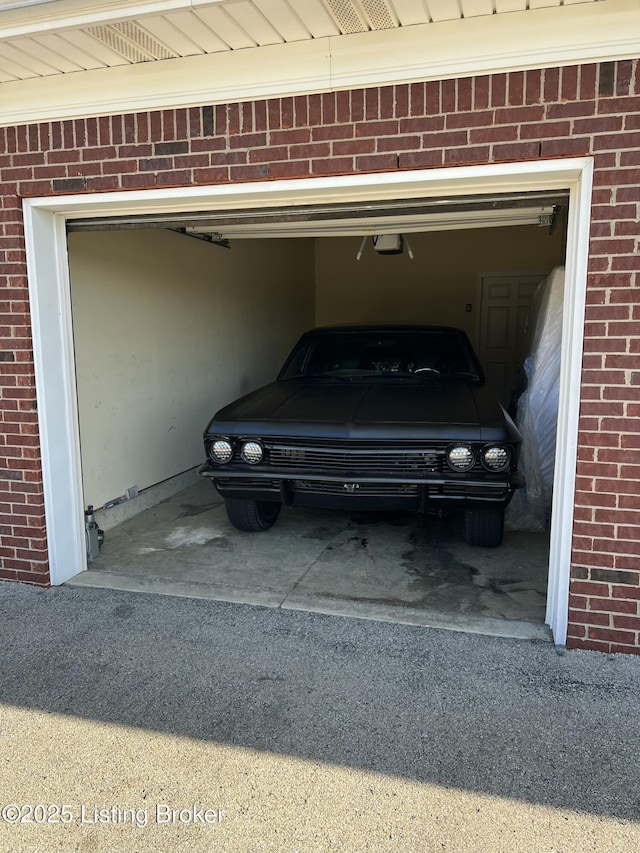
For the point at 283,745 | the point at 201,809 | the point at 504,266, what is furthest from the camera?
the point at 504,266

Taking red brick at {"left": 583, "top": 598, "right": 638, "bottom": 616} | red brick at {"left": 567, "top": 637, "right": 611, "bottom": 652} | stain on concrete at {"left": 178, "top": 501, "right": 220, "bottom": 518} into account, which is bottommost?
stain on concrete at {"left": 178, "top": 501, "right": 220, "bottom": 518}

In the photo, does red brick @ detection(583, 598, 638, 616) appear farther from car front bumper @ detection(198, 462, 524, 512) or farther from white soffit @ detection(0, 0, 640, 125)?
white soffit @ detection(0, 0, 640, 125)

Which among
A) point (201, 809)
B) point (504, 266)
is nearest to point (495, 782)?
point (201, 809)

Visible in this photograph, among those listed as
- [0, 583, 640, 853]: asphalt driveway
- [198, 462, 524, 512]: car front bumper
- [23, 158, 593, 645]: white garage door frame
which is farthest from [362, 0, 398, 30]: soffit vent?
[0, 583, 640, 853]: asphalt driveway

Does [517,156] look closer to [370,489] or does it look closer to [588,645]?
[370,489]

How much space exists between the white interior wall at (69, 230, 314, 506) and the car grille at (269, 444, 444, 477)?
1783 mm

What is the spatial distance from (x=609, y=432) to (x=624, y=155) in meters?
1.27

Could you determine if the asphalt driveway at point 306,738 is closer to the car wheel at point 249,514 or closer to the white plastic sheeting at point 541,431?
the car wheel at point 249,514

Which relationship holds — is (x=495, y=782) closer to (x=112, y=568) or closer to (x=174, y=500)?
(x=112, y=568)

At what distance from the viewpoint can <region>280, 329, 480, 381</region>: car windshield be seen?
5.28 metres

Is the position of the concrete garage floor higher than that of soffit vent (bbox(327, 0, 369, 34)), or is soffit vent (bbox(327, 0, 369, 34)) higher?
soffit vent (bbox(327, 0, 369, 34))

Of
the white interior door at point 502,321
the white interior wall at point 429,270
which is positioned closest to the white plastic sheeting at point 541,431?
the white interior door at point 502,321

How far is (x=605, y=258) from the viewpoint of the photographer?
282cm

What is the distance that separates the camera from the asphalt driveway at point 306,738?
2041 millimetres
